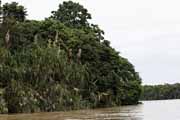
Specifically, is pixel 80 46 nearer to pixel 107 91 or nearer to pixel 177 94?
pixel 107 91

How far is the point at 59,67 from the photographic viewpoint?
61.7m

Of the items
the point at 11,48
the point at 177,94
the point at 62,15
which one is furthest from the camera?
the point at 177,94

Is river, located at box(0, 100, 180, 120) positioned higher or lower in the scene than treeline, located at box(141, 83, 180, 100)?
lower

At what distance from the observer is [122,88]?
8081cm

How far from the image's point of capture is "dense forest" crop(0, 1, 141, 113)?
56094mm

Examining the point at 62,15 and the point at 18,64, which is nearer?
the point at 18,64

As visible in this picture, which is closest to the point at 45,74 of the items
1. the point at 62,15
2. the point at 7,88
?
the point at 7,88

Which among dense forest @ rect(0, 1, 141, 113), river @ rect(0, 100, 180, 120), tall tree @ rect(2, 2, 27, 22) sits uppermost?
tall tree @ rect(2, 2, 27, 22)

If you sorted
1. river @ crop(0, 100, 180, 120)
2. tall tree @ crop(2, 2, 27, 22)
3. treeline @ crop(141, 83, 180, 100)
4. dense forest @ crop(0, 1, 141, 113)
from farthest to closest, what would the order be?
1. treeline @ crop(141, 83, 180, 100)
2. tall tree @ crop(2, 2, 27, 22)
3. dense forest @ crop(0, 1, 141, 113)
4. river @ crop(0, 100, 180, 120)

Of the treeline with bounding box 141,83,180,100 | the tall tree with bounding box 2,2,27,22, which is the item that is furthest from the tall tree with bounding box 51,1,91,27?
the treeline with bounding box 141,83,180,100

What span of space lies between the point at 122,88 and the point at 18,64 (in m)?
26.2

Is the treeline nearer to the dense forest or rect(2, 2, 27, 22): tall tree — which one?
the dense forest

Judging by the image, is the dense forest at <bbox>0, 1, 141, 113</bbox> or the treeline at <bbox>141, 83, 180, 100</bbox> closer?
the dense forest at <bbox>0, 1, 141, 113</bbox>

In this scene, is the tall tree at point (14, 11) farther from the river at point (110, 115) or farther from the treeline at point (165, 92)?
the treeline at point (165, 92)
